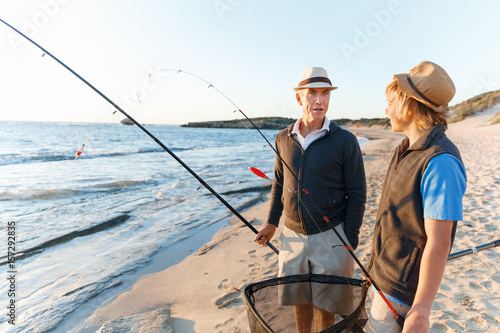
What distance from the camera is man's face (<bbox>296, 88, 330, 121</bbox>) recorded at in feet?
7.28

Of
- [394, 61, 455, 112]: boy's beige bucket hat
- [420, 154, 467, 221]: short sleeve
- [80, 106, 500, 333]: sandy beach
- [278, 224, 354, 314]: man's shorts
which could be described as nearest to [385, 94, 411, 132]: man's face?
[394, 61, 455, 112]: boy's beige bucket hat

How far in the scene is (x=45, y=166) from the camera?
14.1 metres

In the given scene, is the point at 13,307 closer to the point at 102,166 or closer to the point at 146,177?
the point at 146,177

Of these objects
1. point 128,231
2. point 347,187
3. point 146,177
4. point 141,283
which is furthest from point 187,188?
point 347,187

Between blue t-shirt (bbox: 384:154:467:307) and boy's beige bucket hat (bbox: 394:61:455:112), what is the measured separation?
280mm

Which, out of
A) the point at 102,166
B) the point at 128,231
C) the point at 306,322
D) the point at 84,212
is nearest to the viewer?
the point at 306,322

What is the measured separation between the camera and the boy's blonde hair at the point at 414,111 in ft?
4.47

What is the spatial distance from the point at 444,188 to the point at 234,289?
303cm

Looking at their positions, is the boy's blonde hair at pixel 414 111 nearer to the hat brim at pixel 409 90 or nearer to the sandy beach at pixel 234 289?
the hat brim at pixel 409 90

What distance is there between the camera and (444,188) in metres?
1.14

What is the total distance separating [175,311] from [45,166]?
13.9 meters

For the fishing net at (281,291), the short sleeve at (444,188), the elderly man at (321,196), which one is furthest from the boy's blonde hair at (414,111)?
the fishing net at (281,291)

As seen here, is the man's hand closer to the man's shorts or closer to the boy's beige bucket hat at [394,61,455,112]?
the man's shorts

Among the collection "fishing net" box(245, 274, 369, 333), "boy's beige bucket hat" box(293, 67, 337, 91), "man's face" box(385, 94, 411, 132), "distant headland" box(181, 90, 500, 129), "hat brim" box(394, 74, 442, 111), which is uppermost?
"distant headland" box(181, 90, 500, 129)
